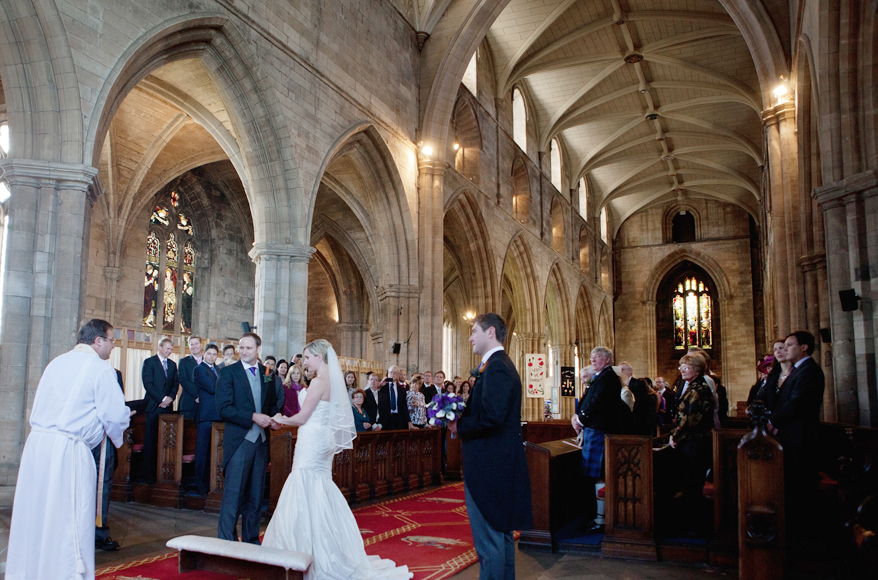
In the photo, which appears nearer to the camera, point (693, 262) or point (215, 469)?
point (215, 469)

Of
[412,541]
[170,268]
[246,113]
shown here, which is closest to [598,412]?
[412,541]

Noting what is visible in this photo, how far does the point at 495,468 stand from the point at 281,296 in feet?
27.6

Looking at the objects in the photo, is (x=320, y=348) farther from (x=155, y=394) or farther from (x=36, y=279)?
(x=36, y=279)

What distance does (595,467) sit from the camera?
18.7 ft

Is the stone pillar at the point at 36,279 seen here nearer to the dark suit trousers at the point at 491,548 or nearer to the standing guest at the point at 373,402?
the standing guest at the point at 373,402

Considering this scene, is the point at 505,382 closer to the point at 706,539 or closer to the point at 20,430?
the point at 706,539

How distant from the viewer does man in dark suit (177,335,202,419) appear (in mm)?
7305

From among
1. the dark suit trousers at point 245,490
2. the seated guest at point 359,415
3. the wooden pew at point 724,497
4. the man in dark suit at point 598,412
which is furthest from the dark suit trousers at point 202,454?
the wooden pew at point 724,497

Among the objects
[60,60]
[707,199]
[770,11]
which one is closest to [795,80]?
[770,11]

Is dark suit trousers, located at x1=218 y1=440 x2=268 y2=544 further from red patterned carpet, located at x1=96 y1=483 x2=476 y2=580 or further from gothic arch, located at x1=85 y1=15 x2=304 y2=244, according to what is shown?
gothic arch, located at x1=85 y1=15 x2=304 y2=244

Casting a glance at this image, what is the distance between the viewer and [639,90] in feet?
72.0

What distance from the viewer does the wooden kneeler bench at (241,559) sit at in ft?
12.1

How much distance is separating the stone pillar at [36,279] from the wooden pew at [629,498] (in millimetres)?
5589

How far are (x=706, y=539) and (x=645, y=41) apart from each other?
17373 mm
